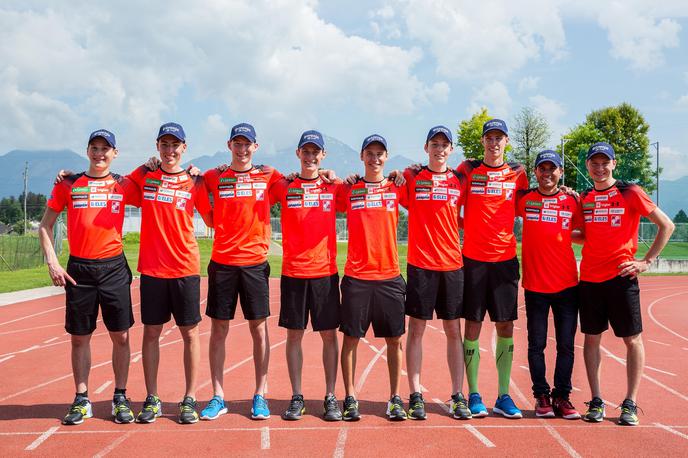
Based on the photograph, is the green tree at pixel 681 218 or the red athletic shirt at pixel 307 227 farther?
the green tree at pixel 681 218

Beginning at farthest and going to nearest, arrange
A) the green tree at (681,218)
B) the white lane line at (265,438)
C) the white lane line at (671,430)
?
the green tree at (681,218)
the white lane line at (671,430)
the white lane line at (265,438)

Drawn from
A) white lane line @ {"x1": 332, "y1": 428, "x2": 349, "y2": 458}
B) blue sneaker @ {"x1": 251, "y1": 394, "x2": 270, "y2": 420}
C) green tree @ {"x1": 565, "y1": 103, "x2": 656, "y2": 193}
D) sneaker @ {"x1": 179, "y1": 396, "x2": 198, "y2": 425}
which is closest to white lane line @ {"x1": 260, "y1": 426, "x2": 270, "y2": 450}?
blue sneaker @ {"x1": 251, "y1": 394, "x2": 270, "y2": 420}

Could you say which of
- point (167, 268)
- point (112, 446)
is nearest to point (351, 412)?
point (112, 446)

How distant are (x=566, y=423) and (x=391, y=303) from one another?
1791mm

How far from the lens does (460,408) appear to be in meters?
4.66

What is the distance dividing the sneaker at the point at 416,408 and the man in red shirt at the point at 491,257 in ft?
1.52

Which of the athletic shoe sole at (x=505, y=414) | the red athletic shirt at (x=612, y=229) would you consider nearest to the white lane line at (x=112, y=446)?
the athletic shoe sole at (x=505, y=414)

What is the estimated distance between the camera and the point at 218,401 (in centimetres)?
478

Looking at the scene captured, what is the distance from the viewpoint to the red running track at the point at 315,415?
4.07 metres

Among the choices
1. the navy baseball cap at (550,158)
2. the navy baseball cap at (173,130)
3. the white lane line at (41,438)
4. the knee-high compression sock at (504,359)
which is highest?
the navy baseball cap at (173,130)

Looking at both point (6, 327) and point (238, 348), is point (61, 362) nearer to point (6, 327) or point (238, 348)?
point (238, 348)

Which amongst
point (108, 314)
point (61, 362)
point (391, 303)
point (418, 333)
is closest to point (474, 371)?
point (418, 333)

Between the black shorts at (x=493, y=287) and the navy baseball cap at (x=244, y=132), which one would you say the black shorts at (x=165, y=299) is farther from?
the black shorts at (x=493, y=287)

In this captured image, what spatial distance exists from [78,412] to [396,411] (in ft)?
8.78
